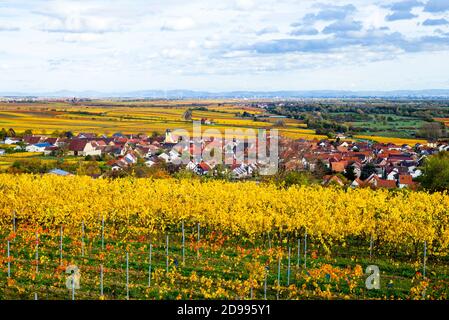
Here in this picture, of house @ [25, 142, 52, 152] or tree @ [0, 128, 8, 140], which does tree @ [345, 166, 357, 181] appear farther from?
tree @ [0, 128, 8, 140]

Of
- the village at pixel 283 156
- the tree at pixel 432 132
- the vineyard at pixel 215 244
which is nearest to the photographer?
the vineyard at pixel 215 244

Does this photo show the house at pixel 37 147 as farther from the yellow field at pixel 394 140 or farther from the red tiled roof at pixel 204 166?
the yellow field at pixel 394 140

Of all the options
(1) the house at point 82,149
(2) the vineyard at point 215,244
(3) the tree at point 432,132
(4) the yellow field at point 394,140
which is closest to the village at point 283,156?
(1) the house at point 82,149

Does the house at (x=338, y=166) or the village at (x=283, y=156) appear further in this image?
the house at (x=338, y=166)

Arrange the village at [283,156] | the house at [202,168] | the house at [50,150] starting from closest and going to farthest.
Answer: the house at [202,168] < the village at [283,156] < the house at [50,150]

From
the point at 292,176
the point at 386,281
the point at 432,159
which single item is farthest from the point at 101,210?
the point at 432,159
